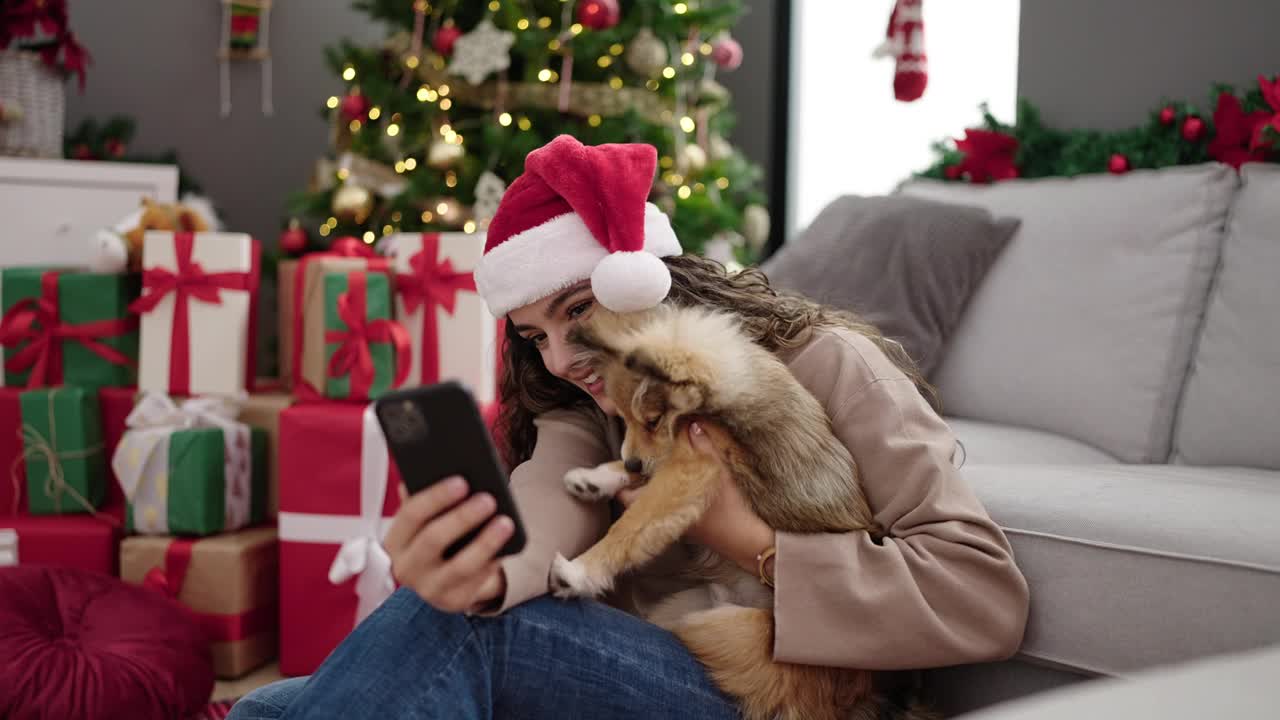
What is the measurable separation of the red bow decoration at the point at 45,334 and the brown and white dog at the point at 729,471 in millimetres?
1908

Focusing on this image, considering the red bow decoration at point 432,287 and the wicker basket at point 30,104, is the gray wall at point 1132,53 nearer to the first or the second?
the red bow decoration at point 432,287

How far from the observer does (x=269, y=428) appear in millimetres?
2691

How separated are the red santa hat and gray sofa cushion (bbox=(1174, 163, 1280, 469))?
42.2 inches

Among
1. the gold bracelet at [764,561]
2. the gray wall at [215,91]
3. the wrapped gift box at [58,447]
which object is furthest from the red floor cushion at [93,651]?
the gray wall at [215,91]

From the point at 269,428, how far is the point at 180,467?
31 cm

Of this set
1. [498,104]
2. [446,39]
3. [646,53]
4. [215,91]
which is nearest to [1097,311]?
[646,53]

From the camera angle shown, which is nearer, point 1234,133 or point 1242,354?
point 1242,354

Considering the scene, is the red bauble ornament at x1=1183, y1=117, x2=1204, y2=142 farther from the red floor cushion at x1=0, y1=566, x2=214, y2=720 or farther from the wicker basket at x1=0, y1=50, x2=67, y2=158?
the wicker basket at x1=0, y1=50, x2=67, y2=158

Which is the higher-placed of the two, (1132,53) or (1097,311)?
(1132,53)

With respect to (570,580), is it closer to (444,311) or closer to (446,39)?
(444,311)

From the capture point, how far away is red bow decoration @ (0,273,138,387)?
8.39 feet

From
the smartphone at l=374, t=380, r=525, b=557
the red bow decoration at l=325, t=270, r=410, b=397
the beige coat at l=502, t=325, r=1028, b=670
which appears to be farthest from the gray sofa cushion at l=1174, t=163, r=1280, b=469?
the red bow decoration at l=325, t=270, r=410, b=397

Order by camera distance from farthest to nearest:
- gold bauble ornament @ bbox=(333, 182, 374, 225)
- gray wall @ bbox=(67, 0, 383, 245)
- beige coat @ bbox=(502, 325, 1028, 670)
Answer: gray wall @ bbox=(67, 0, 383, 245)
gold bauble ornament @ bbox=(333, 182, 374, 225)
beige coat @ bbox=(502, 325, 1028, 670)

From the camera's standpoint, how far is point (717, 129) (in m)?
3.61
